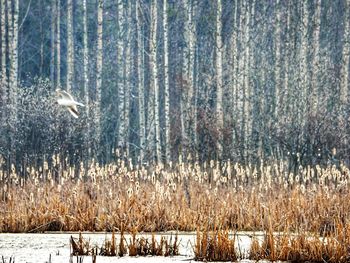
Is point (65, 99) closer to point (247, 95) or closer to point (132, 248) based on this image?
point (132, 248)

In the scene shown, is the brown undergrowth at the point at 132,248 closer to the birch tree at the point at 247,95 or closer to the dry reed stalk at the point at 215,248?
the dry reed stalk at the point at 215,248

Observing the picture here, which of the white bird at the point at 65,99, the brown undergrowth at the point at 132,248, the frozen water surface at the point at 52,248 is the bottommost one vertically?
the frozen water surface at the point at 52,248

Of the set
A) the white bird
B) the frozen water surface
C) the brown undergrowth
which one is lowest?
the frozen water surface

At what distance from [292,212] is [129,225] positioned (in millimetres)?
2343

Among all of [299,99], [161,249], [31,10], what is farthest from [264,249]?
[31,10]

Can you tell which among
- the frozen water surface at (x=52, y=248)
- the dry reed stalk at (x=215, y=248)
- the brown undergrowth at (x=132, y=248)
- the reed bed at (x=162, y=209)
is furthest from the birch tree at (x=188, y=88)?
the dry reed stalk at (x=215, y=248)

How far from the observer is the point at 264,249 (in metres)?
7.99

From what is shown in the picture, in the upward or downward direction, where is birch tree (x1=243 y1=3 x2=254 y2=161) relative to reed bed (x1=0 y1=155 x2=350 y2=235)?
upward

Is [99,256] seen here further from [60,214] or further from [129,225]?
[60,214]

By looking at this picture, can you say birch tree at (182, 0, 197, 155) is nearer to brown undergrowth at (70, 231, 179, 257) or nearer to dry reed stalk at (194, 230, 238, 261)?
brown undergrowth at (70, 231, 179, 257)

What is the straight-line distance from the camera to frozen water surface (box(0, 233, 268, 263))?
25.8 ft

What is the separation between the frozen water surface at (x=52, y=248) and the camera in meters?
7.87

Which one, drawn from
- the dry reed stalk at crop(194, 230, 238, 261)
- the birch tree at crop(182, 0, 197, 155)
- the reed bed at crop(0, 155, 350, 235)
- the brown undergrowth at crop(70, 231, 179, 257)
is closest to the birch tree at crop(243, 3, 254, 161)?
the birch tree at crop(182, 0, 197, 155)

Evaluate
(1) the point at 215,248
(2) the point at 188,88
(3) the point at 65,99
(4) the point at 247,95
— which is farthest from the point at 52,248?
(4) the point at 247,95
